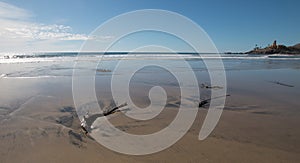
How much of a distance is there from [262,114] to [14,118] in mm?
5997

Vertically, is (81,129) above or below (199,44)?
below

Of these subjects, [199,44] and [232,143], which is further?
[199,44]

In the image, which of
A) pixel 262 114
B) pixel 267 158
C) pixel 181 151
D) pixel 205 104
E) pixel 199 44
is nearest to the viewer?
pixel 267 158

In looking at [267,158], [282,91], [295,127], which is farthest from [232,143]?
[282,91]

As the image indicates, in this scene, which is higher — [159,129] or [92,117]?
[92,117]

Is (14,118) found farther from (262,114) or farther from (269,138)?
(262,114)

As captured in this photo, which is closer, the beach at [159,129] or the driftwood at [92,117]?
the beach at [159,129]

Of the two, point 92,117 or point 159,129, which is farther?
point 92,117

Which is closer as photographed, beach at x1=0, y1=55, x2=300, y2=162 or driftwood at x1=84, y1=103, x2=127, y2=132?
beach at x1=0, y1=55, x2=300, y2=162

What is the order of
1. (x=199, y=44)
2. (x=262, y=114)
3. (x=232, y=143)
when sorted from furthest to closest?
(x=262, y=114), (x=199, y=44), (x=232, y=143)

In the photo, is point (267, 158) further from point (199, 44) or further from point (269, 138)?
point (199, 44)

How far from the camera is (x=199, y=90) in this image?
302 inches

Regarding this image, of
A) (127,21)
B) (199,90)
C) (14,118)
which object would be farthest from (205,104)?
(14,118)

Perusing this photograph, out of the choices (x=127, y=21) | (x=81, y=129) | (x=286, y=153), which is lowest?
(x=286, y=153)
